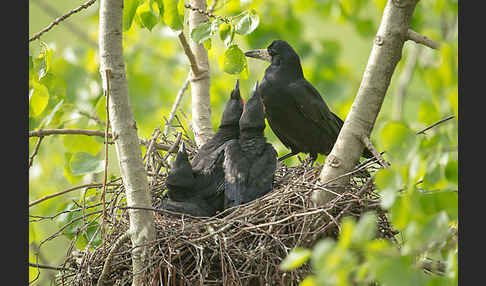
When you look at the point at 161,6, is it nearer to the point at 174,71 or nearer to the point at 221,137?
the point at 221,137

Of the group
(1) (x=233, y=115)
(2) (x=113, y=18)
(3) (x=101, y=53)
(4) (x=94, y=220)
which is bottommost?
(4) (x=94, y=220)

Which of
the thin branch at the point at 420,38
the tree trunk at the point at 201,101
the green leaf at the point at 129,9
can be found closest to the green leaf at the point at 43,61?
the green leaf at the point at 129,9

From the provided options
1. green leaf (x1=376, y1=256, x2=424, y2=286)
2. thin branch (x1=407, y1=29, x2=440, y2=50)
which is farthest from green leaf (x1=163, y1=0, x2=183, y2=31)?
green leaf (x1=376, y1=256, x2=424, y2=286)

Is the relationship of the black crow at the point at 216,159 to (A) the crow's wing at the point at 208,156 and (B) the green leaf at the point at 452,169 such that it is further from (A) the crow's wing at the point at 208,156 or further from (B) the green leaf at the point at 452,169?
(B) the green leaf at the point at 452,169

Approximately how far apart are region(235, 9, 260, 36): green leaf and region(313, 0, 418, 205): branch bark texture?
630mm

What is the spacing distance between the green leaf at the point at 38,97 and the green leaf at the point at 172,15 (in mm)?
856

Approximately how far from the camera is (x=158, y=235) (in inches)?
111

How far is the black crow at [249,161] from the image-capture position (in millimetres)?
3382

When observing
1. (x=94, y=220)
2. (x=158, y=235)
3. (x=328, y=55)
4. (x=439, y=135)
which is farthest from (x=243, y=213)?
(x=328, y=55)

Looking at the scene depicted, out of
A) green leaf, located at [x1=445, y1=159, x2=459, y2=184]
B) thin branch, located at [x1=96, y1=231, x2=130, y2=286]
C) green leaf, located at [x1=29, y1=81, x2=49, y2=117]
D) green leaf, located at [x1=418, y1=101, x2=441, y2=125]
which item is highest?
green leaf, located at [x1=418, y1=101, x2=441, y2=125]

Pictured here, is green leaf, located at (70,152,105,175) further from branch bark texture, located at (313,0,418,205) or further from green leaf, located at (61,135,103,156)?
branch bark texture, located at (313,0,418,205)

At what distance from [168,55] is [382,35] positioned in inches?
261

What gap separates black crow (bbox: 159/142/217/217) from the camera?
3.38 metres

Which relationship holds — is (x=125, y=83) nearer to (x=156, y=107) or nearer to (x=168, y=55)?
(x=156, y=107)
